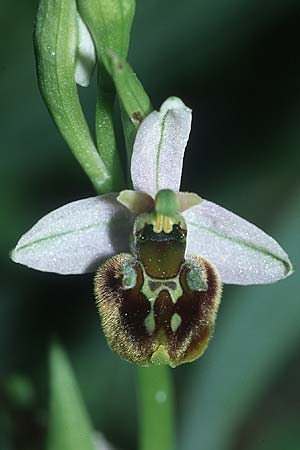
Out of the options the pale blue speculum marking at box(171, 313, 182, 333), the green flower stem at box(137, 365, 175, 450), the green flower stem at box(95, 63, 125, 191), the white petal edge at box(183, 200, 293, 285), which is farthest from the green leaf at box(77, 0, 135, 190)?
the green flower stem at box(137, 365, 175, 450)

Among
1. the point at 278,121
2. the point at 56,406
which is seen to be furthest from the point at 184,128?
the point at 278,121

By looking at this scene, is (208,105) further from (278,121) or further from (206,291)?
(206,291)

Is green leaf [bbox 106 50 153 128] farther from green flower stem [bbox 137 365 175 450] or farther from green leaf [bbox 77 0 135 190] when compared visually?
green flower stem [bbox 137 365 175 450]

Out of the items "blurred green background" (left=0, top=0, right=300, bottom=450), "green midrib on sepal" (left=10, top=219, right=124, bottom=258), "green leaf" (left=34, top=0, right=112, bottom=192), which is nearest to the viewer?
"green leaf" (left=34, top=0, right=112, bottom=192)

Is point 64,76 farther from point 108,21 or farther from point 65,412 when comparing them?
point 65,412

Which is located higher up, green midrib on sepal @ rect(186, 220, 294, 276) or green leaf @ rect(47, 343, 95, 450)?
green midrib on sepal @ rect(186, 220, 294, 276)

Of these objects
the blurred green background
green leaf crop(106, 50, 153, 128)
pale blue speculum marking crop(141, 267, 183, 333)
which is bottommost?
the blurred green background
